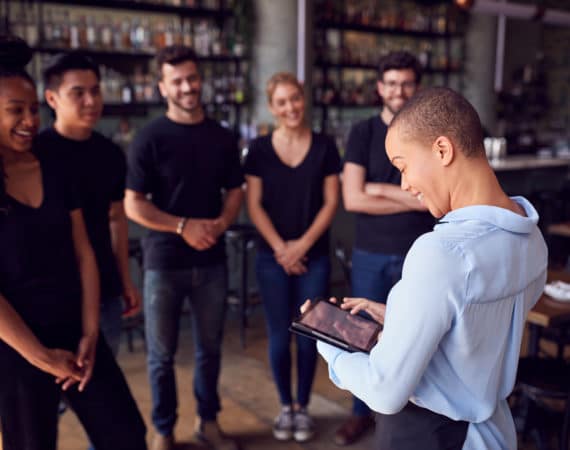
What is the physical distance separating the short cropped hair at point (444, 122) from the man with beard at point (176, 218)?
5.08 ft

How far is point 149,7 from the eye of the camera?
5930 millimetres

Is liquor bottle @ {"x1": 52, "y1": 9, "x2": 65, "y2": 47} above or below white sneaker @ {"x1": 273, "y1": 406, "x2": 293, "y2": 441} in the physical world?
above

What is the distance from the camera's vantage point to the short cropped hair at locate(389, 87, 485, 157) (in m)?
1.08

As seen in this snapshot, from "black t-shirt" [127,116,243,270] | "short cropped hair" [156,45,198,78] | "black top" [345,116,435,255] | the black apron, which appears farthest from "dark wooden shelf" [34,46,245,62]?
the black apron

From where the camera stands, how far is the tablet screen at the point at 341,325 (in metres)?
1.25

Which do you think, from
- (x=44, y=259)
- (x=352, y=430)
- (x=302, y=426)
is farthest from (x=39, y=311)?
(x=352, y=430)

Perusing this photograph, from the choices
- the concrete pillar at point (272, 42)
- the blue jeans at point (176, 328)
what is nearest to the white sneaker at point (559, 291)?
the blue jeans at point (176, 328)

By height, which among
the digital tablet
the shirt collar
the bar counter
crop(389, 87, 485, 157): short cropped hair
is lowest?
the bar counter

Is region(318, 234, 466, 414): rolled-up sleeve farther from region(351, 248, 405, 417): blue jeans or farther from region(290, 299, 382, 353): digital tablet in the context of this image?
region(351, 248, 405, 417): blue jeans

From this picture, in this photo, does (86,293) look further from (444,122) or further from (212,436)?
(444,122)

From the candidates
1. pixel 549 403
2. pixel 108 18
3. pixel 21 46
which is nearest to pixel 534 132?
pixel 108 18

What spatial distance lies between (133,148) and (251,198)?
56 cm

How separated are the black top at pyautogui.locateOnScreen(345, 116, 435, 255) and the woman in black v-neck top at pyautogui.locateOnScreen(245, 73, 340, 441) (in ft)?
0.55

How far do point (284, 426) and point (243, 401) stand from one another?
1.50 feet
